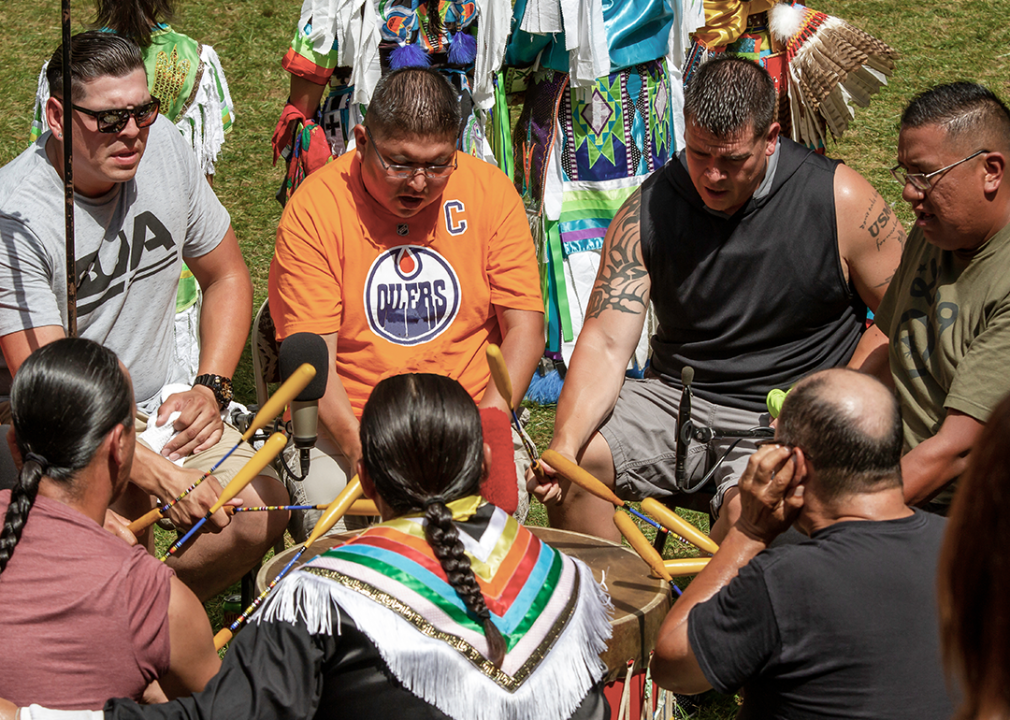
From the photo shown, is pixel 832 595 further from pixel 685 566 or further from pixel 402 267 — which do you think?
pixel 402 267

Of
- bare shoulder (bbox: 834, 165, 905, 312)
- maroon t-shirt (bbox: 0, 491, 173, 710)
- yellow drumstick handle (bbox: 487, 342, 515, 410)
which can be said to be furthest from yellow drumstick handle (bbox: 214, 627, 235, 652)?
bare shoulder (bbox: 834, 165, 905, 312)

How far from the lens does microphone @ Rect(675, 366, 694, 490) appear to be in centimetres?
341

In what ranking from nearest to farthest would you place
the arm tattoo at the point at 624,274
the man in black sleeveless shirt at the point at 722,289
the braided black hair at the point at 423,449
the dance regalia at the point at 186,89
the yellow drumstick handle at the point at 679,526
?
the braided black hair at the point at 423,449 < the yellow drumstick handle at the point at 679,526 < the man in black sleeveless shirt at the point at 722,289 < the arm tattoo at the point at 624,274 < the dance regalia at the point at 186,89

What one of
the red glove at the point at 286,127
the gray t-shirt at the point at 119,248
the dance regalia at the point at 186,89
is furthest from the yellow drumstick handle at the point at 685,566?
the dance regalia at the point at 186,89

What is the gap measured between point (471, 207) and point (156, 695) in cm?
203

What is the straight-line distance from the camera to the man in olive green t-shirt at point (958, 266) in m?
2.79

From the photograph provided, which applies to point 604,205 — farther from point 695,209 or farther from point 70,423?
point 70,423

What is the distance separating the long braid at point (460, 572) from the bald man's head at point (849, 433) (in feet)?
2.37

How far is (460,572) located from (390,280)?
5.90 ft

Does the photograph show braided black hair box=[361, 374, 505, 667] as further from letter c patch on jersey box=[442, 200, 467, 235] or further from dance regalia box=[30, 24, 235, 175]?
dance regalia box=[30, 24, 235, 175]

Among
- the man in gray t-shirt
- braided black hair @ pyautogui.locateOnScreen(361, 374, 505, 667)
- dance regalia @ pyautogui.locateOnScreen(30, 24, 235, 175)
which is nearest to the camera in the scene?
braided black hair @ pyautogui.locateOnScreen(361, 374, 505, 667)

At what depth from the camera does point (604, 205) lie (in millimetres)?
5168

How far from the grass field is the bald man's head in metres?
4.96

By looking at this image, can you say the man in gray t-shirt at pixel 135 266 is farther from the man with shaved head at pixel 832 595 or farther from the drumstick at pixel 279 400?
the man with shaved head at pixel 832 595
